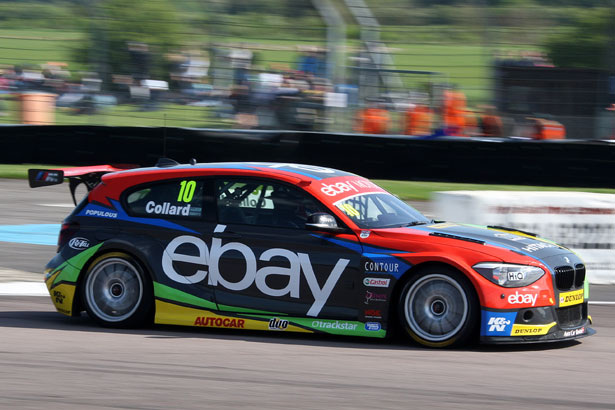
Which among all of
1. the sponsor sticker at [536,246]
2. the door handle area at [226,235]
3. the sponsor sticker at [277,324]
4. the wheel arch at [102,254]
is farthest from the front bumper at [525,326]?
the wheel arch at [102,254]

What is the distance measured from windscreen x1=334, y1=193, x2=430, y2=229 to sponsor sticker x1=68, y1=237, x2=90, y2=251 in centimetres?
208

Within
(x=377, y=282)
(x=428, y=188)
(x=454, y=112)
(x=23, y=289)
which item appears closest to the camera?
(x=377, y=282)

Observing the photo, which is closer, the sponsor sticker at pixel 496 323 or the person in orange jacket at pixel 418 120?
the sponsor sticker at pixel 496 323

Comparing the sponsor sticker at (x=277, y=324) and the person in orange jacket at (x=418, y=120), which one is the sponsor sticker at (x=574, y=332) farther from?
the person in orange jacket at (x=418, y=120)

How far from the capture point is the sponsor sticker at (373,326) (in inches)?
260

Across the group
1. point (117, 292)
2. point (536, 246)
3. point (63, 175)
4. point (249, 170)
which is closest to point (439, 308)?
point (536, 246)

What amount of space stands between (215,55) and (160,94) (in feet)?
4.54

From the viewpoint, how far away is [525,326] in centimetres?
641

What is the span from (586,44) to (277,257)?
39.9 ft

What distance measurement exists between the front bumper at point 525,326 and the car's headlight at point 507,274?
0.20 meters

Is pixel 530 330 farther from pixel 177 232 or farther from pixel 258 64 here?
pixel 258 64

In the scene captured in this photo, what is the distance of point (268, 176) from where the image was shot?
7117 millimetres

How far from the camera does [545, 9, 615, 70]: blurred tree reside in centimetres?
1698

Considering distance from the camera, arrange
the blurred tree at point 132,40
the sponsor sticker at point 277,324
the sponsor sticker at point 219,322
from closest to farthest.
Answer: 1. the sponsor sticker at point 277,324
2. the sponsor sticker at point 219,322
3. the blurred tree at point 132,40
